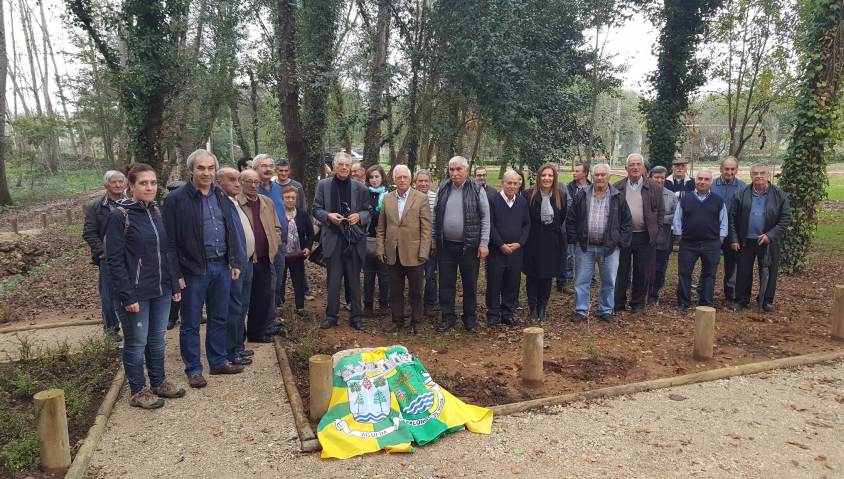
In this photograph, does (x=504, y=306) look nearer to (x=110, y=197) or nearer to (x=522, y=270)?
(x=522, y=270)

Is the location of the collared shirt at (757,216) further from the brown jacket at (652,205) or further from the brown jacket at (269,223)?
the brown jacket at (269,223)

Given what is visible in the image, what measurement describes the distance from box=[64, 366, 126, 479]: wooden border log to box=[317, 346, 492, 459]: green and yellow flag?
5.32ft

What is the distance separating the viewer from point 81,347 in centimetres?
582

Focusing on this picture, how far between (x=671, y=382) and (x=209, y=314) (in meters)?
4.54

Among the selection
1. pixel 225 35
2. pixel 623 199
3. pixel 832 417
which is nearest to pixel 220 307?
pixel 623 199

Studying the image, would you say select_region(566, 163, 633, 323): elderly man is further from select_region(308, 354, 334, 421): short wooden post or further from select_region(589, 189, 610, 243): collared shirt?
select_region(308, 354, 334, 421): short wooden post

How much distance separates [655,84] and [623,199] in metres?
10.2

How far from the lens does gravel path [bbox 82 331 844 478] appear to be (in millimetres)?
3680

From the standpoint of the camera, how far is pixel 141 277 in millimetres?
4328

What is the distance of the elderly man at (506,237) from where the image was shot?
661 cm

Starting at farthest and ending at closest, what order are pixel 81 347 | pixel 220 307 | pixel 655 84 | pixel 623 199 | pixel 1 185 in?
pixel 1 185 < pixel 655 84 < pixel 623 199 < pixel 81 347 < pixel 220 307

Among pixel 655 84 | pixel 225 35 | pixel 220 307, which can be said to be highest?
pixel 225 35

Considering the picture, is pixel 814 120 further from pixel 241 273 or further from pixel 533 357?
pixel 241 273

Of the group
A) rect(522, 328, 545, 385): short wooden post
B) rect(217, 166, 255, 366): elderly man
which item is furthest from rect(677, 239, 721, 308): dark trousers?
rect(217, 166, 255, 366): elderly man
